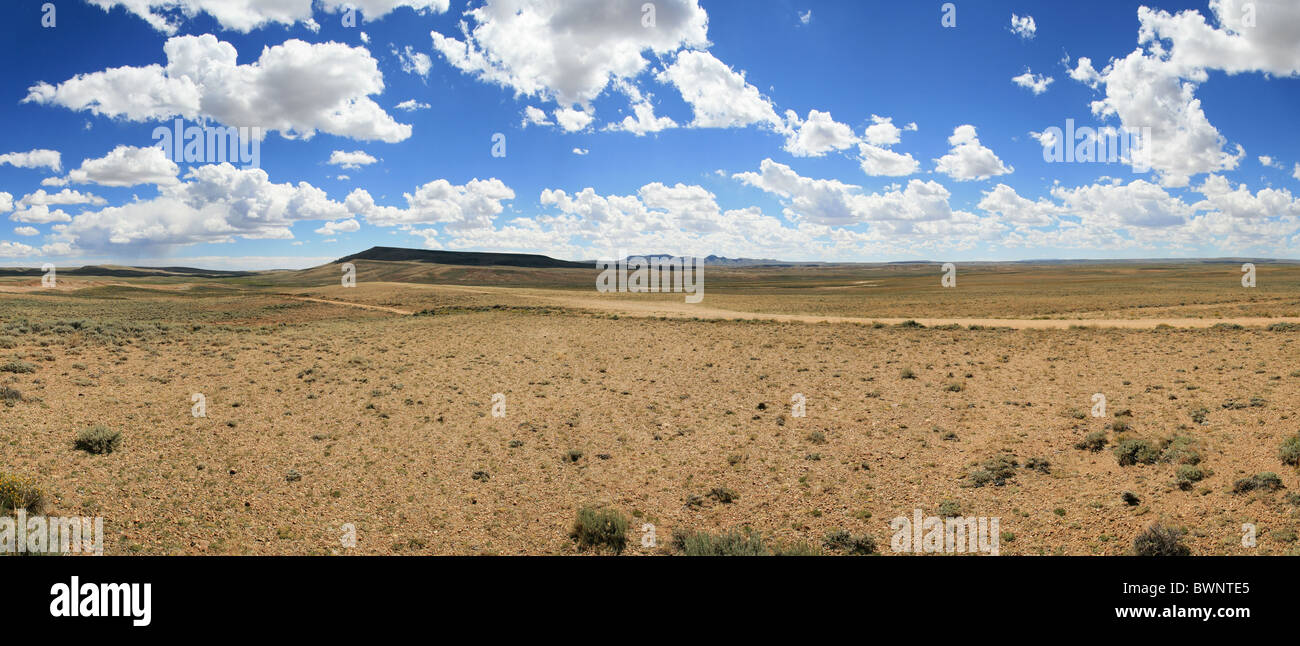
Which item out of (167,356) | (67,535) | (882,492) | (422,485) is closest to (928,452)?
(882,492)

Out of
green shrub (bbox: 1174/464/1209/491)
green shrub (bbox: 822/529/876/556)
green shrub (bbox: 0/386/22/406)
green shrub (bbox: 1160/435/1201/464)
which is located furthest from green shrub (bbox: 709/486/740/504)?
green shrub (bbox: 0/386/22/406)

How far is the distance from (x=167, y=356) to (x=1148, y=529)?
33.0m

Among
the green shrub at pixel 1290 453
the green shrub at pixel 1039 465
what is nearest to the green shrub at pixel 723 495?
the green shrub at pixel 1039 465

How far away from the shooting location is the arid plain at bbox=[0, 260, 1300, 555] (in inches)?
384

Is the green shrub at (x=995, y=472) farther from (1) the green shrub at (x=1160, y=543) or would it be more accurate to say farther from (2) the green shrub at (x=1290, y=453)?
(2) the green shrub at (x=1290, y=453)

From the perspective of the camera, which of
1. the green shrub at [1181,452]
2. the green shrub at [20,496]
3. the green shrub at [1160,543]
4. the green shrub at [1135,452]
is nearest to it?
the green shrub at [1160,543]

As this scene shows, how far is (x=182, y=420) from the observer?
1535cm

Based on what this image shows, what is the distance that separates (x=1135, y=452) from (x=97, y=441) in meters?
23.0

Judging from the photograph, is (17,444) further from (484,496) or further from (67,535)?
(484,496)

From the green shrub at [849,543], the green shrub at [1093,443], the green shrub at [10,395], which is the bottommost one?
the green shrub at [849,543]

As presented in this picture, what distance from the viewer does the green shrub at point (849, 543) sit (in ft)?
30.2

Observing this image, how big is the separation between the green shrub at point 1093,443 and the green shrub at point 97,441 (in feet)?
73.2

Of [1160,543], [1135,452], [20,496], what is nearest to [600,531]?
[1160,543]

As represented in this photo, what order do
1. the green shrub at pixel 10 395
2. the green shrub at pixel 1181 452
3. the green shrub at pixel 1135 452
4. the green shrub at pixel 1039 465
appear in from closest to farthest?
the green shrub at pixel 1181 452 → the green shrub at pixel 1135 452 → the green shrub at pixel 1039 465 → the green shrub at pixel 10 395
